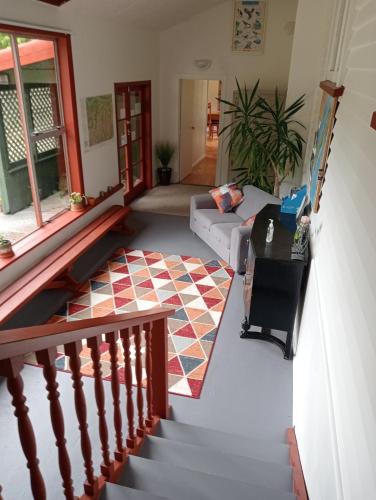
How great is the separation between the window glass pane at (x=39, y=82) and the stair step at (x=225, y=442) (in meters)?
3.23

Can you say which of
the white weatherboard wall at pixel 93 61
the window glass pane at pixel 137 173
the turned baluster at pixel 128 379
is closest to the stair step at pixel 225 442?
the turned baluster at pixel 128 379

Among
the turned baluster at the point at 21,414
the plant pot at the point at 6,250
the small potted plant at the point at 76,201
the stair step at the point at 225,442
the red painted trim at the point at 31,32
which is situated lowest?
the stair step at the point at 225,442

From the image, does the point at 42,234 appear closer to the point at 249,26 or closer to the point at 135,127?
the point at 135,127

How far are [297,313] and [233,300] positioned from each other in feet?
3.10

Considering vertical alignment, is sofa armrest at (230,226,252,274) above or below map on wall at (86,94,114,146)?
below

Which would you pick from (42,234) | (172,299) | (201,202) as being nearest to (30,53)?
(42,234)

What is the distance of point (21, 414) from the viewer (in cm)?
102

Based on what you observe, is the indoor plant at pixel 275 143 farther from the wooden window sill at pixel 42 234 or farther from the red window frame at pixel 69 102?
the wooden window sill at pixel 42 234

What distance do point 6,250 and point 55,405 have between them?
2.82m

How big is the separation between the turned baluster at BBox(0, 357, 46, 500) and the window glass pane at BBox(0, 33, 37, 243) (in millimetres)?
3253

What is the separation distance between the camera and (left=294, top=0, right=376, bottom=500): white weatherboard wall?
1.15m

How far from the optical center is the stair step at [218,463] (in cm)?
199

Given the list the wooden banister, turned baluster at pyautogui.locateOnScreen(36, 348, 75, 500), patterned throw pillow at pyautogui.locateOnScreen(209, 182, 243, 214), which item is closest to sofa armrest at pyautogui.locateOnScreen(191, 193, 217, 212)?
patterned throw pillow at pyautogui.locateOnScreen(209, 182, 243, 214)

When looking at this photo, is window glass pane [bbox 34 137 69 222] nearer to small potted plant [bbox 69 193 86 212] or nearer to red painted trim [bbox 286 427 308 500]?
small potted plant [bbox 69 193 86 212]
